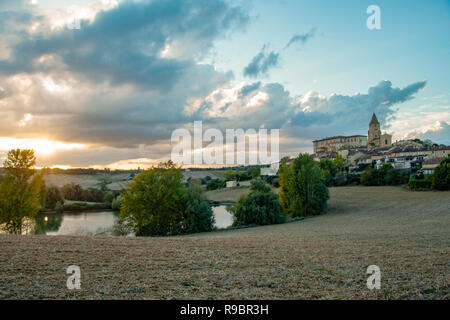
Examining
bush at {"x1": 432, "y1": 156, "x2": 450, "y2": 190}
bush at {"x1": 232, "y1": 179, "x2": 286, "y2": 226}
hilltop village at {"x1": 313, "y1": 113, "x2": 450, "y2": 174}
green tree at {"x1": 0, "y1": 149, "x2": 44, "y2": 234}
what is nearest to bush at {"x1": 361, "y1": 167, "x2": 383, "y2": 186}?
hilltop village at {"x1": 313, "y1": 113, "x2": 450, "y2": 174}

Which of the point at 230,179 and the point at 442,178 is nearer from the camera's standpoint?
the point at 442,178

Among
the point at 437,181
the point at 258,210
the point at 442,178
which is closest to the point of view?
the point at 258,210

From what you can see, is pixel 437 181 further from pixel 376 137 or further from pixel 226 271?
pixel 376 137

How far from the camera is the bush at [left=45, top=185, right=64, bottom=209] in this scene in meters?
71.9

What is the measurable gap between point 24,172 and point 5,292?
32.6 metres

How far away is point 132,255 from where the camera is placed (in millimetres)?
14047

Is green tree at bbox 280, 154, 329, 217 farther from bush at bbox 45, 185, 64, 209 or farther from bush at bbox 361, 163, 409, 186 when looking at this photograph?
bush at bbox 45, 185, 64, 209

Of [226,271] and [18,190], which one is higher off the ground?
[18,190]

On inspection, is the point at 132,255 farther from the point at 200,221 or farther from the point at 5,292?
the point at 200,221

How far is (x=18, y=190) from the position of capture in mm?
34438

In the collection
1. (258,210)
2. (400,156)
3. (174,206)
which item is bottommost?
(258,210)

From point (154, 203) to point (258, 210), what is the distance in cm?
1472

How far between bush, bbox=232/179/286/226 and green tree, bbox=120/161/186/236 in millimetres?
8672

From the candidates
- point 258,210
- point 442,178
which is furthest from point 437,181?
point 258,210
